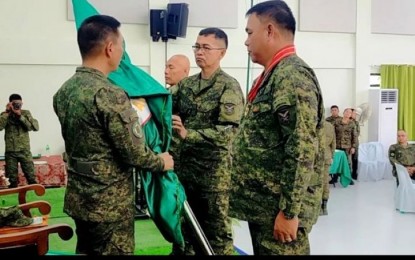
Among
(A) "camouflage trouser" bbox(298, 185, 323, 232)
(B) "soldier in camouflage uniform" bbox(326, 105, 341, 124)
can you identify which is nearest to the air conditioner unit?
(B) "soldier in camouflage uniform" bbox(326, 105, 341, 124)

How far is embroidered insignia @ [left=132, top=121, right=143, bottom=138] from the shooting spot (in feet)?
6.59

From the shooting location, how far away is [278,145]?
6.42 ft

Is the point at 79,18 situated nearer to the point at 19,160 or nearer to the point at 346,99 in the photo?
the point at 19,160

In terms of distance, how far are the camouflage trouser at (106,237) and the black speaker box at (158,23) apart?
22.7ft

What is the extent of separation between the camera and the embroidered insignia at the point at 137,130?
2.01m

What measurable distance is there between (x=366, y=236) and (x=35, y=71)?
5713mm

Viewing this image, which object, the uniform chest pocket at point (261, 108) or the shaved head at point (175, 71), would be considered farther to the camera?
the shaved head at point (175, 71)

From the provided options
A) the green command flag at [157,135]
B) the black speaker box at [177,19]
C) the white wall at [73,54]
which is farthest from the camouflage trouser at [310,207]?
the black speaker box at [177,19]

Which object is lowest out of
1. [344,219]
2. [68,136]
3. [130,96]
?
[344,219]

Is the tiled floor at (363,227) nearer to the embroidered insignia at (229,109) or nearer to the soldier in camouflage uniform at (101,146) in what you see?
the embroidered insignia at (229,109)

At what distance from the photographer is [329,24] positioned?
33.9 ft

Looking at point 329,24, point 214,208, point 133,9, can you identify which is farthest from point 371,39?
point 214,208

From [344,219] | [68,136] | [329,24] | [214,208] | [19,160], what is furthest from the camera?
[329,24]

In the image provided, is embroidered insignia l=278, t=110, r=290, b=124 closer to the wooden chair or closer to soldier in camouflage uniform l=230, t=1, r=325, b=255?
soldier in camouflage uniform l=230, t=1, r=325, b=255
